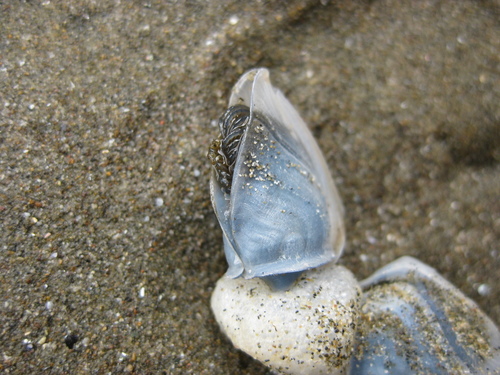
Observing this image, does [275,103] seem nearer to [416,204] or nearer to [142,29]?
[142,29]

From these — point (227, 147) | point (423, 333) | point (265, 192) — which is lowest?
point (423, 333)

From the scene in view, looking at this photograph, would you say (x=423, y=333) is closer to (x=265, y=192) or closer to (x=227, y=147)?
(x=265, y=192)

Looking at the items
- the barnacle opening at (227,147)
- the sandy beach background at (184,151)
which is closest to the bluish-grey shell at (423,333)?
the sandy beach background at (184,151)

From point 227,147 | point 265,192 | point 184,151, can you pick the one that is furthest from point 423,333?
point 184,151

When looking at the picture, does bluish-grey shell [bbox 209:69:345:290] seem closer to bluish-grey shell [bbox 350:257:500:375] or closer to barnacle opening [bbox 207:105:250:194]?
barnacle opening [bbox 207:105:250:194]

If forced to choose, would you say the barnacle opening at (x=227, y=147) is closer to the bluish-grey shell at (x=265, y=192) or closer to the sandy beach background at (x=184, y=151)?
the bluish-grey shell at (x=265, y=192)

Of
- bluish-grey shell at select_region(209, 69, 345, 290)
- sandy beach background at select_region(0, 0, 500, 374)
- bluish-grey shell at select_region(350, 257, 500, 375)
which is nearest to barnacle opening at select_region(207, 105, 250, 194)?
bluish-grey shell at select_region(209, 69, 345, 290)

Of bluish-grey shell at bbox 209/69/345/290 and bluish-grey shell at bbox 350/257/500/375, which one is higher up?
bluish-grey shell at bbox 209/69/345/290
